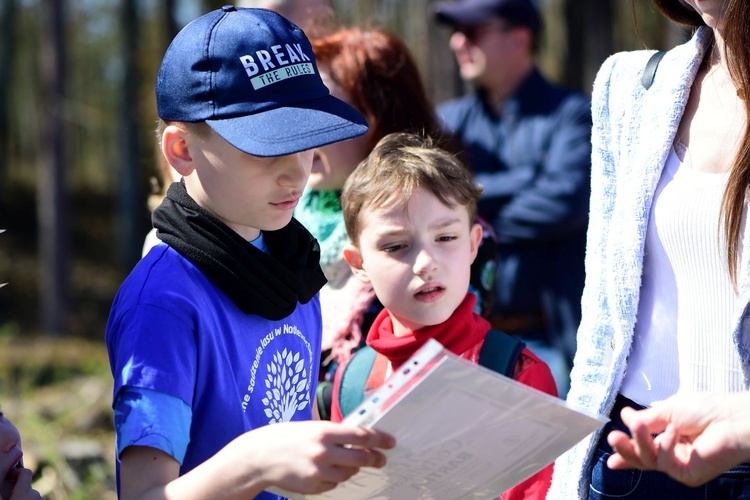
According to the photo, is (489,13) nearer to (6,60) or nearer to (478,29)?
(478,29)

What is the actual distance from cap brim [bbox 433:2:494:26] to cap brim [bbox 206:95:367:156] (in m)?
3.23

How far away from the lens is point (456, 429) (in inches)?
57.1

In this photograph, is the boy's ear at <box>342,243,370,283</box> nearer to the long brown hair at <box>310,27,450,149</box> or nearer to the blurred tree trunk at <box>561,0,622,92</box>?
the long brown hair at <box>310,27,450,149</box>

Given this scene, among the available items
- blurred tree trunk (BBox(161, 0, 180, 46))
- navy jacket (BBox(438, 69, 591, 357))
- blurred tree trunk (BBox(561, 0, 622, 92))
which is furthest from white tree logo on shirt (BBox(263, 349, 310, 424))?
blurred tree trunk (BBox(161, 0, 180, 46))

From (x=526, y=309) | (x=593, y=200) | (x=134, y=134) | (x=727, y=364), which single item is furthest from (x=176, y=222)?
(x=134, y=134)

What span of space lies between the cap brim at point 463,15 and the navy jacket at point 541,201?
499mm

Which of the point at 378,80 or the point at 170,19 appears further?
the point at 170,19

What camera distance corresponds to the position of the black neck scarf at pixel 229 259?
170 centimetres

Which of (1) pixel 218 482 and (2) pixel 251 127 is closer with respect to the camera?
(1) pixel 218 482

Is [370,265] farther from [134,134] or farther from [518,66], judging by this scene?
[134,134]

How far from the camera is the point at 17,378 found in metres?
8.02

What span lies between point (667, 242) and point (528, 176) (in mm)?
2532

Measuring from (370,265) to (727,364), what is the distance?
2.62 ft

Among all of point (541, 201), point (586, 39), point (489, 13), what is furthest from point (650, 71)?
point (586, 39)
